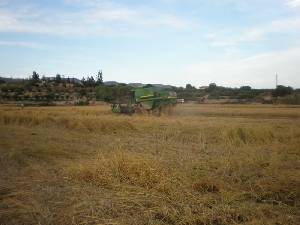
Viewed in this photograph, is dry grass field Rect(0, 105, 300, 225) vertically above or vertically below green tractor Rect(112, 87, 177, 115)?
below

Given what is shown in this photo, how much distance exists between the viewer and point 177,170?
8961 millimetres

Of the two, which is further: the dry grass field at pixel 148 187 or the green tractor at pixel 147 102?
the green tractor at pixel 147 102

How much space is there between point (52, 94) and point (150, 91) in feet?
128

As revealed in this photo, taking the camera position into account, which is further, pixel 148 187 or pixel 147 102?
pixel 147 102

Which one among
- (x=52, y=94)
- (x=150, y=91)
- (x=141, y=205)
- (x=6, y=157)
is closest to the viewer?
(x=141, y=205)

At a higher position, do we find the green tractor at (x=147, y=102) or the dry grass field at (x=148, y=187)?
the green tractor at (x=147, y=102)

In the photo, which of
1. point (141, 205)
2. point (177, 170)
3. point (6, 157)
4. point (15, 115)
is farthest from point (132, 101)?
point (141, 205)

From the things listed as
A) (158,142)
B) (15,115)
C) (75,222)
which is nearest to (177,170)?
(75,222)

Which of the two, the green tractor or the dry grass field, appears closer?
the dry grass field

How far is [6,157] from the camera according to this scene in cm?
1129

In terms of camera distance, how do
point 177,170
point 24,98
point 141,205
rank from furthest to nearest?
point 24,98, point 177,170, point 141,205

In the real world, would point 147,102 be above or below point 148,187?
above

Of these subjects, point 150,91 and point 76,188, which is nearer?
point 76,188

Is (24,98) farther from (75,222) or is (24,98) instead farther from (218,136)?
(75,222)
